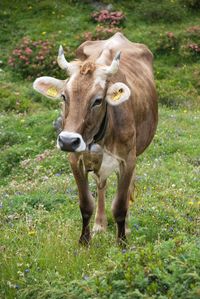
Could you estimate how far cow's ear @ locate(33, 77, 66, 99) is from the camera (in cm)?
761

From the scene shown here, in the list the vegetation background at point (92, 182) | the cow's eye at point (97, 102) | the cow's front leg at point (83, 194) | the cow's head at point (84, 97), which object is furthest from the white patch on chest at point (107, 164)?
the cow's eye at point (97, 102)

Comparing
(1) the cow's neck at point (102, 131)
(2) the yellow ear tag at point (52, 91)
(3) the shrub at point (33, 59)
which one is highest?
(2) the yellow ear tag at point (52, 91)

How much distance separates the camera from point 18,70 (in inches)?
1025

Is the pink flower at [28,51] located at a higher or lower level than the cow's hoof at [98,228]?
lower

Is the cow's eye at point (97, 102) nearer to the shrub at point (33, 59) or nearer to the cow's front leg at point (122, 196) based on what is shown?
the cow's front leg at point (122, 196)

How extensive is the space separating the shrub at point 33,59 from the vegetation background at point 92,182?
5 cm

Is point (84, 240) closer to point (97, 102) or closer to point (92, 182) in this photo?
point (97, 102)

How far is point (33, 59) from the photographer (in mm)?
26297

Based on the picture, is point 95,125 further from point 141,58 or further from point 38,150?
point 38,150

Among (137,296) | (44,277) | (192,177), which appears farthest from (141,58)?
(137,296)

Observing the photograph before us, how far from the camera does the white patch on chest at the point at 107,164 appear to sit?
8.16 m

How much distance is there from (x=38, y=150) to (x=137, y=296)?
11625 mm

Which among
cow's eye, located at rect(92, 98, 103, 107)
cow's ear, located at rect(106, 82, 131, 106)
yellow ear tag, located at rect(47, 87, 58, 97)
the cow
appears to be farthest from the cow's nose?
yellow ear tag, located at rect(47, 87, 58, 97)

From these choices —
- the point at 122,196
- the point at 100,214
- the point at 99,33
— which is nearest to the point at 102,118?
the point at 122,196
